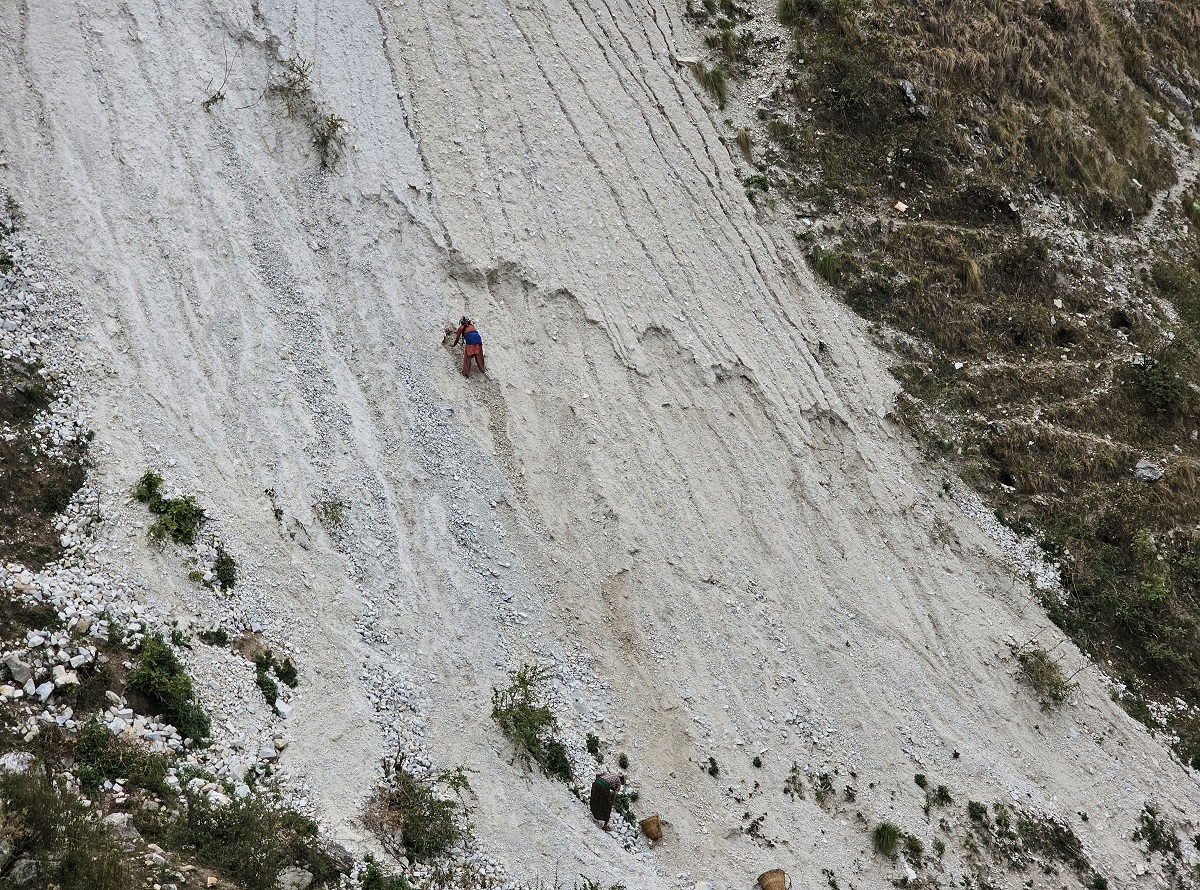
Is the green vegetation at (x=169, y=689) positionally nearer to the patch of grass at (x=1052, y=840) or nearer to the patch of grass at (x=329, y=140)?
the patch of grass at (x=329, y=140)

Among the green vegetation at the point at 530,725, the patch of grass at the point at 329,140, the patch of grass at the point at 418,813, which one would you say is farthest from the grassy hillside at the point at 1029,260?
the patch of grass at the point at 418,813

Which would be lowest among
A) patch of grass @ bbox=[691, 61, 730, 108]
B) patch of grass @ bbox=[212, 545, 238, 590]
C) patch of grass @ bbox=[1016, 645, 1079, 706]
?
patch of grass @ bbox=[1016, 645, 1079, 706]

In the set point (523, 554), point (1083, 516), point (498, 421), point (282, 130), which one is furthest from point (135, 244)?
point (1083, 516)

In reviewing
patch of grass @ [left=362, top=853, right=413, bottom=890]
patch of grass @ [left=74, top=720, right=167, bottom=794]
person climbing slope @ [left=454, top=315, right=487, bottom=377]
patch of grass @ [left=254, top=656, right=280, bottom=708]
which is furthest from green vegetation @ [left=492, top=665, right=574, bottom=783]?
person climbing slope @ [left=454, top=315, right=487, bottom=377]

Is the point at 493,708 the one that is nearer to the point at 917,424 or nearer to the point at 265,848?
the point at 265,848

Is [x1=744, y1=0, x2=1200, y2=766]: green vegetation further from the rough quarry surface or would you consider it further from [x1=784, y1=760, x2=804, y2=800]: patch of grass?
[x1=784, y1=760, x2=804, y2=800]: patch of grass

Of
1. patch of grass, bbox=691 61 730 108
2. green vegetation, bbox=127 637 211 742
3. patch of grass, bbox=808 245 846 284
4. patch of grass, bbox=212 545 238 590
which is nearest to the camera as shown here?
green vegetation, bbox=127 637 211 742

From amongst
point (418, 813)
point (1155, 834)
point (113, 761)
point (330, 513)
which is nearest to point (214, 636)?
point (113, 761)
